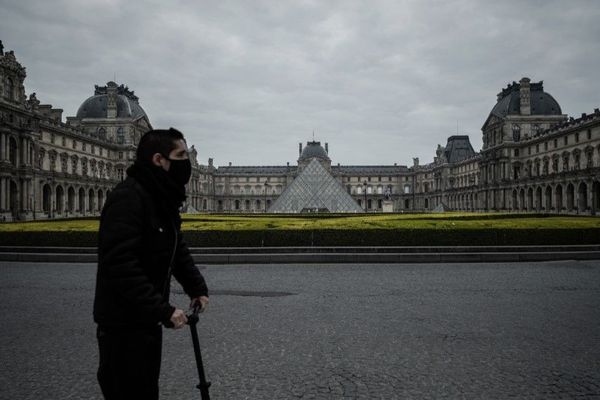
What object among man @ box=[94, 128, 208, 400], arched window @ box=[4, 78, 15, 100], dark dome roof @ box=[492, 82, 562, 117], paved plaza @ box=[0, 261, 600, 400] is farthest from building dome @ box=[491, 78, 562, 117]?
man @ box=[94, 128, 208, 400]

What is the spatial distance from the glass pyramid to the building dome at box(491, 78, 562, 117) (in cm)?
3515

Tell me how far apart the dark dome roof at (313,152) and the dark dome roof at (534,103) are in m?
46.9

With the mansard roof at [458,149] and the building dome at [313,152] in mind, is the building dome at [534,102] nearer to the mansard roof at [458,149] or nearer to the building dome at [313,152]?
the mansard roof at [458,149]

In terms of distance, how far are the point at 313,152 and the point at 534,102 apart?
174 ft

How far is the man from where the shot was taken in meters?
2.53

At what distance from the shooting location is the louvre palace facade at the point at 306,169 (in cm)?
4431

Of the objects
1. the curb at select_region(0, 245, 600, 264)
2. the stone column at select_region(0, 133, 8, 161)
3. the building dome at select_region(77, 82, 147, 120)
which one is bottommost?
the curb at select_region(0, 245, 600, 264)

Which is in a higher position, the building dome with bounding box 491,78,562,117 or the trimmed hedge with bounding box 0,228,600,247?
the building dome with bounding box 491,78,562,117

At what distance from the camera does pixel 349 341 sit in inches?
222

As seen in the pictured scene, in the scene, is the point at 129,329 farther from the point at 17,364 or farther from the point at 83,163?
the point at 83,163

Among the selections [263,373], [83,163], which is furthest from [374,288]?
[83,163]

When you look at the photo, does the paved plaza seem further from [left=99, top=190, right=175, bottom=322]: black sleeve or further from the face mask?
the face mask

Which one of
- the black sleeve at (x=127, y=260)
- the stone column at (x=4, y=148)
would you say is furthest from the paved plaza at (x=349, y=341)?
the stone column at (x=4, y=148)

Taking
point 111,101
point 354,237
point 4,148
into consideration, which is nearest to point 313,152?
point 111,101
